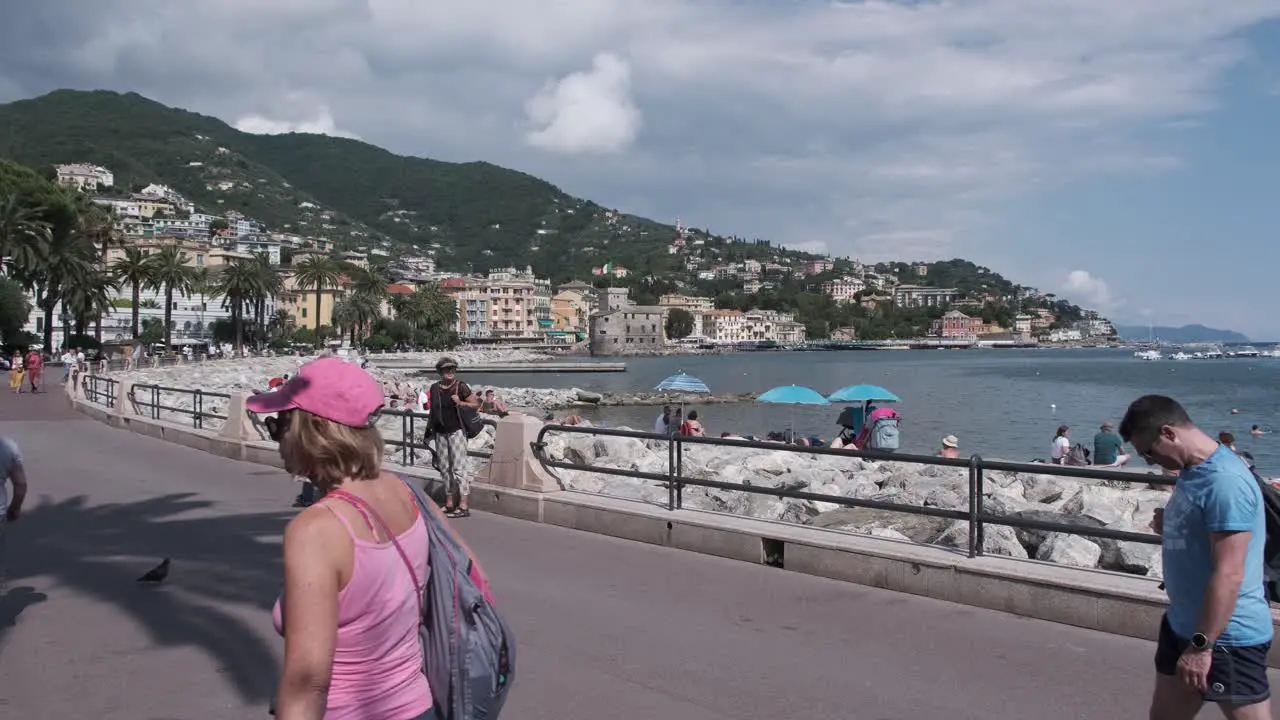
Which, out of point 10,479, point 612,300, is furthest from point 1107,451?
point 612,300

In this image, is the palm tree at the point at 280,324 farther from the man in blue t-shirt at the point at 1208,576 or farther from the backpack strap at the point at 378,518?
the backpack strap at the point at 378,518

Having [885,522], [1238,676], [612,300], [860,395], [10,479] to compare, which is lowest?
[885,522]

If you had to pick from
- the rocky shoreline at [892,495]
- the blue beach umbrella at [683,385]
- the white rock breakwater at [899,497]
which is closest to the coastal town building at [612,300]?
the blue beach umbrella at [683,385]

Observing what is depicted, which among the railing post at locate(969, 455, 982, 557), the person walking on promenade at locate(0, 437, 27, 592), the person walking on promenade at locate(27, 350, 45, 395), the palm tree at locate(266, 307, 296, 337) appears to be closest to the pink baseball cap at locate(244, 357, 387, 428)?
the person walking on promenade at locate(0, 437, 27, 592)

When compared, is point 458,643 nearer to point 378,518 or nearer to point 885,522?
point 378,518

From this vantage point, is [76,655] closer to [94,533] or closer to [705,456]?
[94,533]

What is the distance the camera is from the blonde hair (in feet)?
8.41

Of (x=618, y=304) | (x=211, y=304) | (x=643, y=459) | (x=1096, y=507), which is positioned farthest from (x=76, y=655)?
(x=618, y=304)

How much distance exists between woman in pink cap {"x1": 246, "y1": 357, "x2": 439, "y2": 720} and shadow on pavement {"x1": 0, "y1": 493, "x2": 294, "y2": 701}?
11.3 feet

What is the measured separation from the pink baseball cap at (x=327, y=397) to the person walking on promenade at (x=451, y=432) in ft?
27.9

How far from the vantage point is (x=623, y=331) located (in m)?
179

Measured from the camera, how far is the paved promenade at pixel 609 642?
5.40 m

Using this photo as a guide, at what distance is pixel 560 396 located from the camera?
→ 2480 inches

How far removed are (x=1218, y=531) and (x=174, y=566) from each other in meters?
7.96
